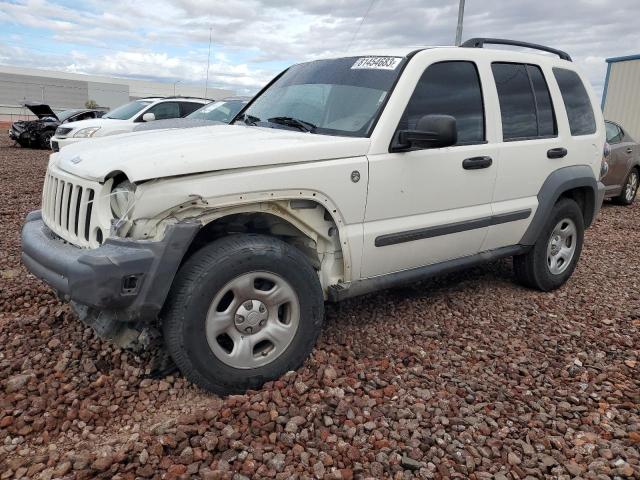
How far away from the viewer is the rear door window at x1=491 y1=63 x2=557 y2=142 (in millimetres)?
3996

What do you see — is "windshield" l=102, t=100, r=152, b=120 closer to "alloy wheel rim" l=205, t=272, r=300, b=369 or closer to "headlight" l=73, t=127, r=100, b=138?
"headlight" l=73, t=127, r=100, b=138

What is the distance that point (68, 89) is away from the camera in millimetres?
61188

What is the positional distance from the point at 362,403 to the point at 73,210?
6.18 feet

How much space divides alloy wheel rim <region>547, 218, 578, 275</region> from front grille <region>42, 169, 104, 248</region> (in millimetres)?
3657

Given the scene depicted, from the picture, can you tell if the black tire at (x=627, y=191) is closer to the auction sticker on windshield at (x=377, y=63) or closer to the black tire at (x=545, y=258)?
the black tire at (x=545, y=258)

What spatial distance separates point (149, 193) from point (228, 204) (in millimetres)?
387

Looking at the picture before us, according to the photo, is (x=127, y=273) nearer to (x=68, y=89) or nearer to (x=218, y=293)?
(x=218, y=293)

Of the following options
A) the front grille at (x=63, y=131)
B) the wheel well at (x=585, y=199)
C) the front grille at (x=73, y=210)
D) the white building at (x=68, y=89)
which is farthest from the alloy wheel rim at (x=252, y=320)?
the white building at (x=68, y=89)

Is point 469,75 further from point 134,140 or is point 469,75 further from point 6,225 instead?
point 6,225

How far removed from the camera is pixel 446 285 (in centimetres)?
475

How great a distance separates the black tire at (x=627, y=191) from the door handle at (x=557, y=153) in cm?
629

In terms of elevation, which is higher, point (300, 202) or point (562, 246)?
point (300, 202)

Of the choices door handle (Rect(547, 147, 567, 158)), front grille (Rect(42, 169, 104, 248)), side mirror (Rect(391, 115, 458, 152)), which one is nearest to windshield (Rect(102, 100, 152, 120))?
front grille (Rect(42, 169, 104, 248))

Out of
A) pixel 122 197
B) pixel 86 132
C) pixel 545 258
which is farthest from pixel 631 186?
pixel 86 132
